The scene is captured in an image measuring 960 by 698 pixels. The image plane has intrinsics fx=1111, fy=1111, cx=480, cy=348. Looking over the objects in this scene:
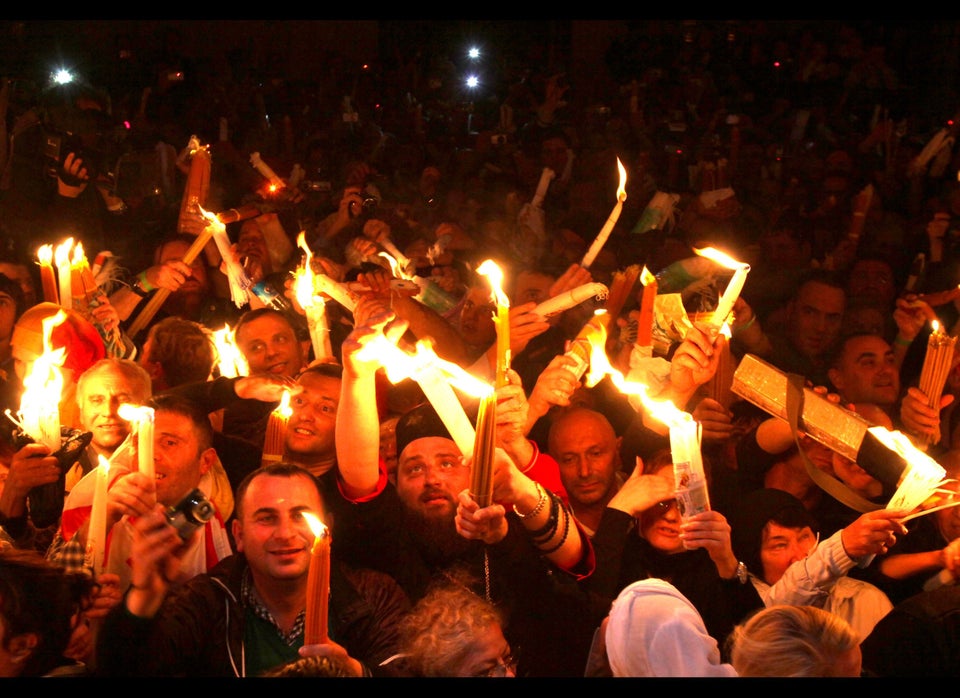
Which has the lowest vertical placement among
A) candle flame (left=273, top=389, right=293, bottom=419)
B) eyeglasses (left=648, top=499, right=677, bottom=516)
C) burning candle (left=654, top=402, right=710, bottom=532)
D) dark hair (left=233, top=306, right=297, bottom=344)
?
eyeglasses (left=648, top=499, right=677, bottom=516)

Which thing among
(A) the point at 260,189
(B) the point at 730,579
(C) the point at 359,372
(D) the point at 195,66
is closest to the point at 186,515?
(C) the point at 359,372

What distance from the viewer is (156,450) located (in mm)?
3596

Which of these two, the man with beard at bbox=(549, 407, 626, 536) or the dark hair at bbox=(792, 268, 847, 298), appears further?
the dark hair at bbox=(792, 268, 847, 298)

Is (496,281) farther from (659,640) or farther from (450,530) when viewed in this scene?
(450,530)

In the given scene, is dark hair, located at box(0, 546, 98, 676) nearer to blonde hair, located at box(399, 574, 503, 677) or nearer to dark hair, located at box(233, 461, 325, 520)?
dark hair, located at box(233, 461, 325, 520)

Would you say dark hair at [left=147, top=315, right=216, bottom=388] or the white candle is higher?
the white candle

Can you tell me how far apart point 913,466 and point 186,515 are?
182cm

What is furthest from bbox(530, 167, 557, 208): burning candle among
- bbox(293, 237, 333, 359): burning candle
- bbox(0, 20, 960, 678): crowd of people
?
bbox(293, 237, 333, 359): burning candle

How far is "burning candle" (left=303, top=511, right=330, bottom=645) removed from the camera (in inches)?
81.4

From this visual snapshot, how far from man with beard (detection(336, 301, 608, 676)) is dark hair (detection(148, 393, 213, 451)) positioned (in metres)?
0.58

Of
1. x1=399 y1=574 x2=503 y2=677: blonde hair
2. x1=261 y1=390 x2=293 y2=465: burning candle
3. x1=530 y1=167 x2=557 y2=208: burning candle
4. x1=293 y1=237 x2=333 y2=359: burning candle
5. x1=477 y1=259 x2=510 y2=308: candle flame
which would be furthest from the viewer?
x1=530 y1=167 x2=557 y2=208: burning candle

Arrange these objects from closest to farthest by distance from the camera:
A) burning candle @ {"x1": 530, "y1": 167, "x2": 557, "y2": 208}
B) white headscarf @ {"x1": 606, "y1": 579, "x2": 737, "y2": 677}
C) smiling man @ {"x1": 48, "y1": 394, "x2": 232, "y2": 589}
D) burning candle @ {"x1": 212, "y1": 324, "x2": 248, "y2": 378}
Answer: white headscarf @ {"x1": 606, "y1": 579, "x2": 737, "y2": 677}, smiling man @ {"x1": 48, "y1": 394, "x2": 232, "y2": 589}, burning candle @ {"x1": 212, "y1": 324, "x2": 248, "y2": 378}, burning candle @ {"x1": 530, "y1": 167, "x2": 557, "y2": 208}

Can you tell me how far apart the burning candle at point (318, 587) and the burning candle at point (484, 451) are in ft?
1.42

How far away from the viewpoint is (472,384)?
8.03 feet
